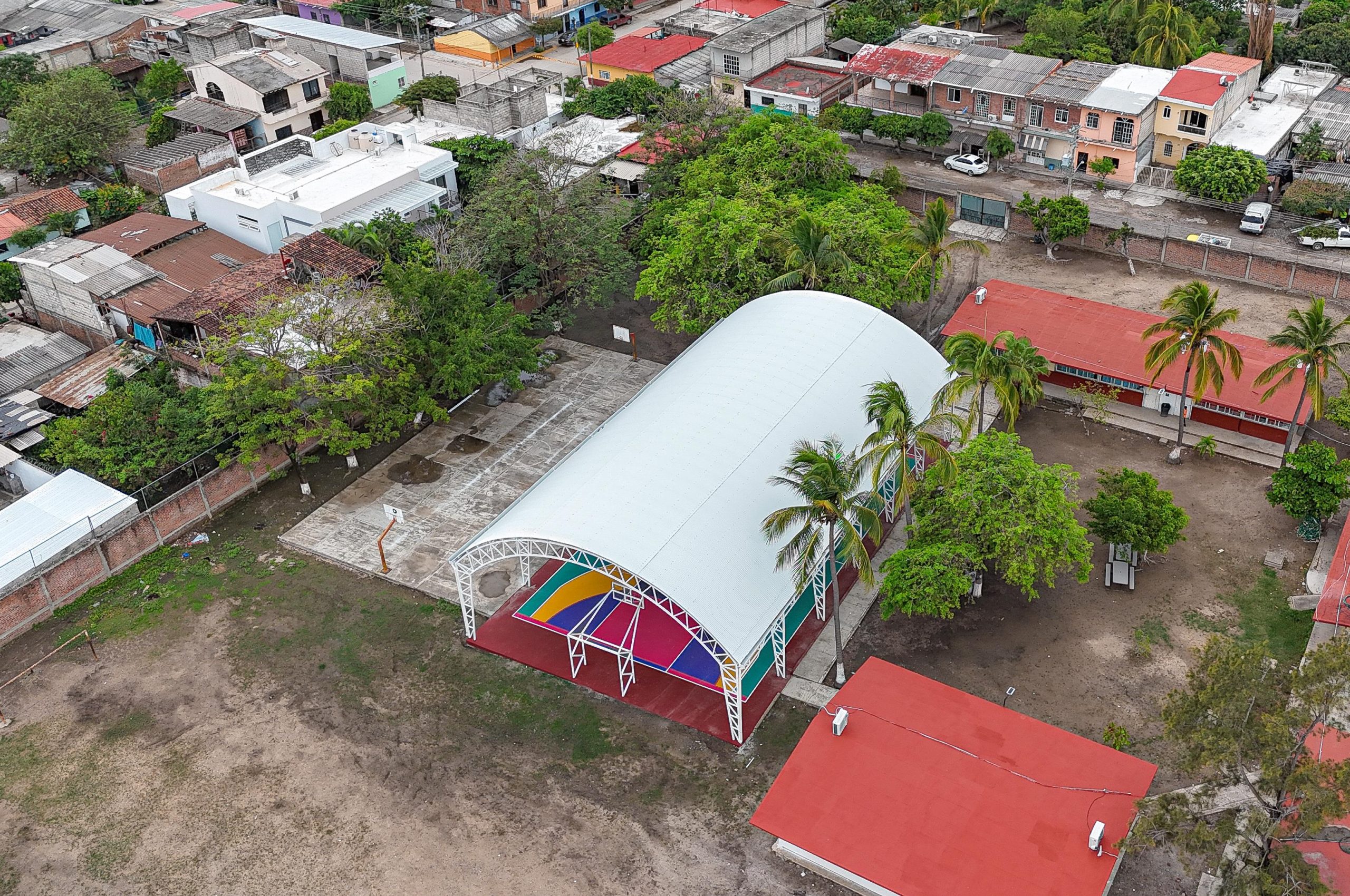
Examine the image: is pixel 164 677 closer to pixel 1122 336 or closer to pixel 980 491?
pixel 980 491

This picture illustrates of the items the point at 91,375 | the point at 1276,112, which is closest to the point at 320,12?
the point at 91,375

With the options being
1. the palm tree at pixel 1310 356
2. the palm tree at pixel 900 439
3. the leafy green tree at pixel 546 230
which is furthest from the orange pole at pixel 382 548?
the palm tree at pixel 1310 356

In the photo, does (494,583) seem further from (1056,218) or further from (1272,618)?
(1056,218)

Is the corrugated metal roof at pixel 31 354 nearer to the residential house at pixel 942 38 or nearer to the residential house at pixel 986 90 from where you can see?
the residential house at pixel 986 90

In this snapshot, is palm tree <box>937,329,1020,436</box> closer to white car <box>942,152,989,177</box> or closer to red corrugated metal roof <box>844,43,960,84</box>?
white car <box>942,152,989,177</box>

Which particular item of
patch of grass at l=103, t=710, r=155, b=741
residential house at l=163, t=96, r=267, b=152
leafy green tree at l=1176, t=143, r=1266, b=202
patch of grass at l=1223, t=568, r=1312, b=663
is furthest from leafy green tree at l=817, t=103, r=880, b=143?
patch of grass at l=103, t=710, r=155, b=741

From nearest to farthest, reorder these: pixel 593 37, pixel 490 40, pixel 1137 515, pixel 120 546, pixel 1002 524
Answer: pixel 1002 524 → pixel 1137 515 → pixel 120 546 → pixel 490 40 → pixel 593 37
